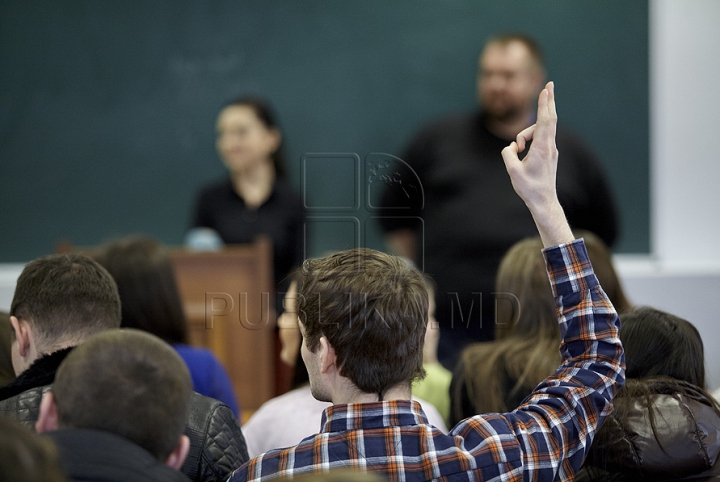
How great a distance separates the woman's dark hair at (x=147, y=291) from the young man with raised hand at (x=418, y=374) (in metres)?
0.90

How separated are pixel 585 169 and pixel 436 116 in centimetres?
118

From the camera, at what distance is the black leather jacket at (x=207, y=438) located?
52.4 inches

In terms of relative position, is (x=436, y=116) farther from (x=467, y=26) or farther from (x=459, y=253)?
(x=459, y=253)

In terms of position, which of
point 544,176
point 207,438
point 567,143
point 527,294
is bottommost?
point 207,438

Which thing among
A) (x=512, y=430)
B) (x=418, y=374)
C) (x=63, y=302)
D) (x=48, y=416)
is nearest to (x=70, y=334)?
(x=63, y=302)

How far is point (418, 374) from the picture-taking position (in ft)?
4.01

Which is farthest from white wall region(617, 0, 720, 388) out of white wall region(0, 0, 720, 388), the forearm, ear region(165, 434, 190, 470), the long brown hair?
ear region(165, 434, 190, 470)

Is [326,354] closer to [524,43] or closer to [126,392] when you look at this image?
[126,392]

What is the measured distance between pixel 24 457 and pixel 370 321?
58cm

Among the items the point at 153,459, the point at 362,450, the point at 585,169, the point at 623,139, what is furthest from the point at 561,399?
the point at 623,139

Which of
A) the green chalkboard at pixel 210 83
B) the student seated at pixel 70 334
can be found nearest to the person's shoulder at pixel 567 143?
the green chalkboard at pixel 210 83

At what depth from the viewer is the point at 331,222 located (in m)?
4.20

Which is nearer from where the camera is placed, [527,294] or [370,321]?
[370,321]

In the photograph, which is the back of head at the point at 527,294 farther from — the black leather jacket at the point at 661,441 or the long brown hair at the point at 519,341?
the black leather jacket at the point at 661,441
